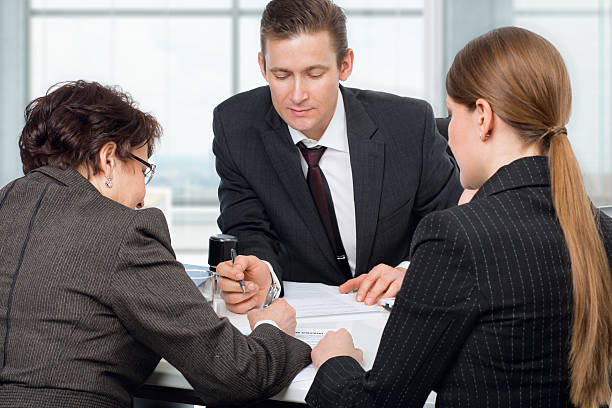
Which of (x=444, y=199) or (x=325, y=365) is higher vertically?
(x=444, y=199)

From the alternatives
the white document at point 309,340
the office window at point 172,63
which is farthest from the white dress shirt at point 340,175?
the office window at point 172,63

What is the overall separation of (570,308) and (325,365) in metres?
0.45

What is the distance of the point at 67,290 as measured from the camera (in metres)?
1.14

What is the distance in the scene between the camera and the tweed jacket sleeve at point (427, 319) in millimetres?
1029

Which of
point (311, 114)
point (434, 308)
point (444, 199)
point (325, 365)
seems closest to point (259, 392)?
point (325, 365)

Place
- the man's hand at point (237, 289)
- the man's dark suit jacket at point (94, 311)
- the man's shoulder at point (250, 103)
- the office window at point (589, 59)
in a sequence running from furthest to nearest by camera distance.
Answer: the office window at point (589, 59) < the man's shoulder at point (250, 103) < the man's hand at point (237, 289) < the man's dark suit jacket at point (94, 311)

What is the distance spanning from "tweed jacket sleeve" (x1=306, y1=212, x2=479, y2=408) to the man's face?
102 centimetres

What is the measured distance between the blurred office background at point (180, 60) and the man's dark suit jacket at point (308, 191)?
290cm

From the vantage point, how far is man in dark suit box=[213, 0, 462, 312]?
2014 millimetres

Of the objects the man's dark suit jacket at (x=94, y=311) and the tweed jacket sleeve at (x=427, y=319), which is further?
the man's dark suit jacket at (x=94, y=311)

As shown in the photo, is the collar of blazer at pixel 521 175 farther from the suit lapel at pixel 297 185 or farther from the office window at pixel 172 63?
the office window at pixel 172 63

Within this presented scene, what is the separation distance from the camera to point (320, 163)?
2.19 metres

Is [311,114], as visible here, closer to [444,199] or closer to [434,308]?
[444,199]

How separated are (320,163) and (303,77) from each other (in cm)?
32
